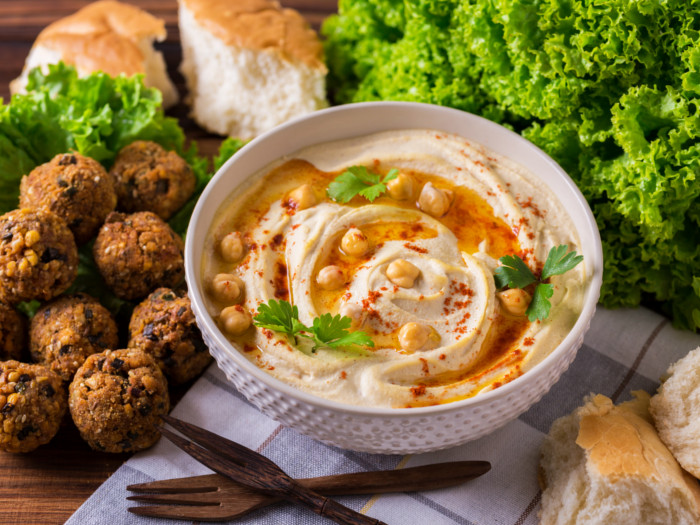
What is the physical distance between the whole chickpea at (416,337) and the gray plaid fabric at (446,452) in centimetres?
70

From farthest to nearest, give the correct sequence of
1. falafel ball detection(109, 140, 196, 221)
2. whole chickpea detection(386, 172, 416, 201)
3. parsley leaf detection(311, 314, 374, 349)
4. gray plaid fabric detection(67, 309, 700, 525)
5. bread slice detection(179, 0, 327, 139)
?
bread slice detection(179, 0, 327, 139)
falafel ball detection(109, 140, 196, 221)
whole chickpea detection(386, 172, 416, 201)
gray plaid fabric detection(67, 309, 700, 525)
parsley leaf detection(311, 314, 374, 349)

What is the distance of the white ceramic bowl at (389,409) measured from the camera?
11.0 feet

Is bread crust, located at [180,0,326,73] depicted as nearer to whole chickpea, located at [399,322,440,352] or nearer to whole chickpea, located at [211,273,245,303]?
whole chickpea, located at [211,273,245,303]

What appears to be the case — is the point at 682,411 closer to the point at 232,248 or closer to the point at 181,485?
the point at 232,248

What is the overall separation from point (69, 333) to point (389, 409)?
1.83 m

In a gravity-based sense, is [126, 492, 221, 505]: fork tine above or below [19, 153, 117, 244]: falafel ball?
below

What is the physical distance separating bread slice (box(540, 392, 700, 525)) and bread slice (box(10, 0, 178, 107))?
150 inches

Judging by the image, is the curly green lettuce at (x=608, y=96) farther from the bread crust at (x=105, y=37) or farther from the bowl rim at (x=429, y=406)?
the bread crust at (x=105, y=37)

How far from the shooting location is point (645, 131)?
4180 mm

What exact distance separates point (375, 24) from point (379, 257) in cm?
238

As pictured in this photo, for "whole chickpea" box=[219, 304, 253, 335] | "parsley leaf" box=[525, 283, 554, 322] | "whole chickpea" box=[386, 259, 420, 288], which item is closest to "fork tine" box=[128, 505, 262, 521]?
"whole chickpea" box=[219, 304, 253, 335]

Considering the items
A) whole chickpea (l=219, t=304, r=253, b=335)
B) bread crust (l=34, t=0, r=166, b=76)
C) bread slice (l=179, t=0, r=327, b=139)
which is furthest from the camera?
bread slice (l=179, t=0, r=327, b=139)

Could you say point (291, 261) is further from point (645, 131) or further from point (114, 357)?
point (645, 131)

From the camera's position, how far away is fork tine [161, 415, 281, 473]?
3848mm
